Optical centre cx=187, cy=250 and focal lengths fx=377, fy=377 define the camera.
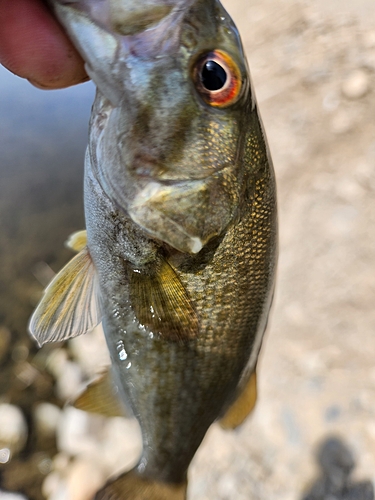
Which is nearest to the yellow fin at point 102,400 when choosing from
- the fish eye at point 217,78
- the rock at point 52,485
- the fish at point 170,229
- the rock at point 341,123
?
the fish at point 170,229

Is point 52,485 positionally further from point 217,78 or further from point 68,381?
point 217,78

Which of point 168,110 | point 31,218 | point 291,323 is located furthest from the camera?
point 31,218

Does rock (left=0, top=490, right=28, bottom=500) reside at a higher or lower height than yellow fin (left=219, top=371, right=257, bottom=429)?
lower

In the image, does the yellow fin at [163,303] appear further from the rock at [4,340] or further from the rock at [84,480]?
the rock at [4,340]

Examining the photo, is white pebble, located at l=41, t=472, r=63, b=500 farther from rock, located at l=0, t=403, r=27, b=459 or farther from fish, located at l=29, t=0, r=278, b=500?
fish, located at l=29, t=0, r=278, b=500

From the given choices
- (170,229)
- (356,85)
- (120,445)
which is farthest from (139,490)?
(356,85)

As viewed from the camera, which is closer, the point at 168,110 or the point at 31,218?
the point at 168,110

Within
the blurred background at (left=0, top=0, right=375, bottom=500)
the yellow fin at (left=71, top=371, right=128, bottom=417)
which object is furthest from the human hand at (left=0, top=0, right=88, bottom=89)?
the blurred background at (left=0, top=0, right=375, bottom=500)
